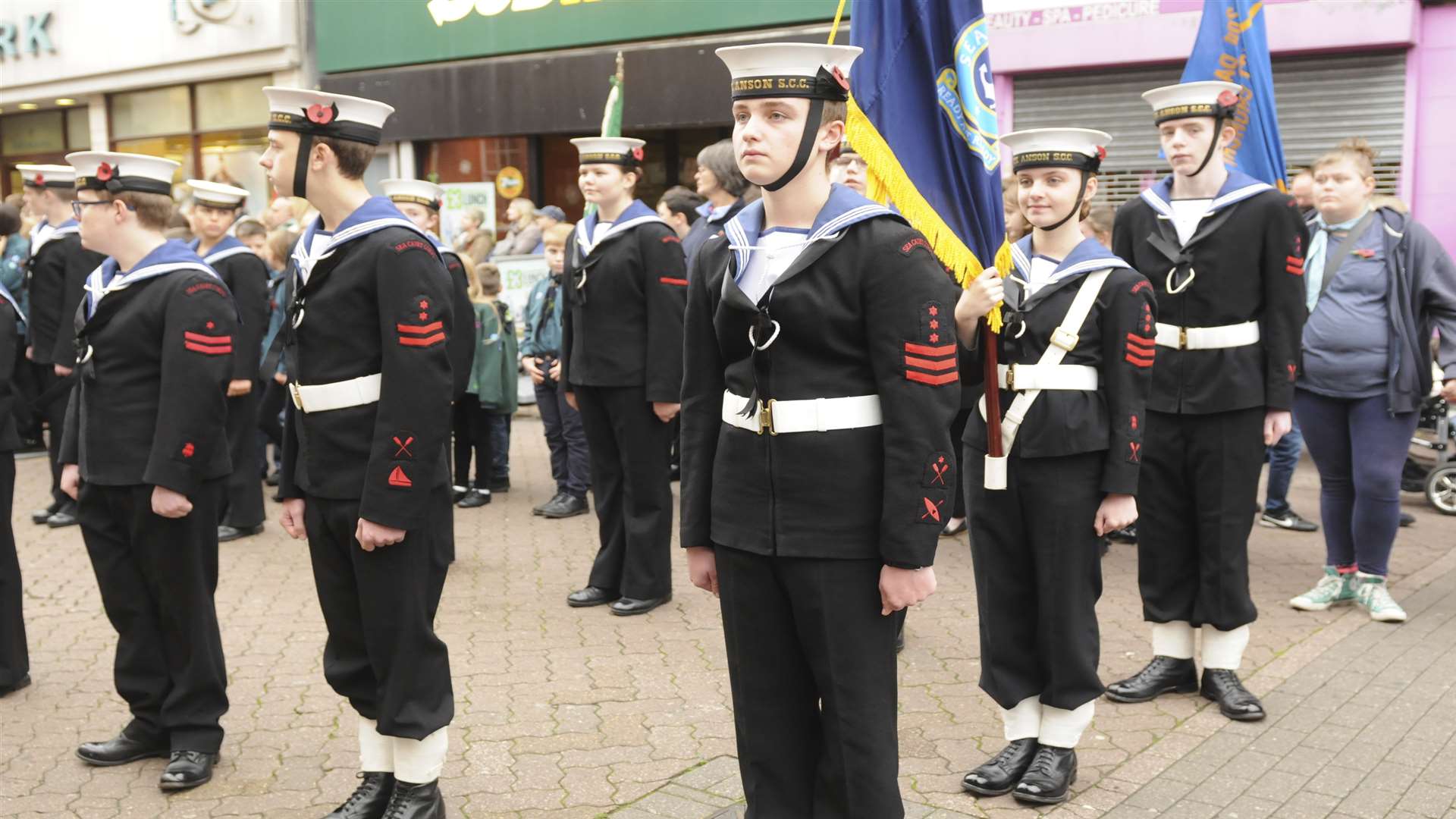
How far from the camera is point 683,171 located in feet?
56.1

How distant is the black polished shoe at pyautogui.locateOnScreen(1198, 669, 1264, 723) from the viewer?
5.32 m

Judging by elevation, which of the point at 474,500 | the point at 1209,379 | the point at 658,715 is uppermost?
the point at 1209,379

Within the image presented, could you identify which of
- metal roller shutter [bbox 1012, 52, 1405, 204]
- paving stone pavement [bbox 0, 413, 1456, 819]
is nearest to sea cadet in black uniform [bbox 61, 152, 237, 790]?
paving stone pavement [bbox 0, 413, 1456, 819]

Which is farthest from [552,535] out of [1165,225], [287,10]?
[287,10]

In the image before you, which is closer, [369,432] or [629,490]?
[369,432]

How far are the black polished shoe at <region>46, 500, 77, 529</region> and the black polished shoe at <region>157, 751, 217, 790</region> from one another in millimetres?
5258

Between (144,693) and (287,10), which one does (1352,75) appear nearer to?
(144,693)

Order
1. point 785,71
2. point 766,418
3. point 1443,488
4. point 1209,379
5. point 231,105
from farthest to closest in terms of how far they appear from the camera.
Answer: point 231,105
point 1443,488
point 1209,379
point 766,418
point 785,71

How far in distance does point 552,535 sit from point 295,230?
371 centimetres

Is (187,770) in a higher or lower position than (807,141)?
lower

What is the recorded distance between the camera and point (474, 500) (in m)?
10.1

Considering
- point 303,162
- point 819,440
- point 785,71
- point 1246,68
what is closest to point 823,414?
point 819,440

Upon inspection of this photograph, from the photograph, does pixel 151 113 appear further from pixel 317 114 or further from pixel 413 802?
pixel 413 802

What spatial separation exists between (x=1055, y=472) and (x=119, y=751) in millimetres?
3431
